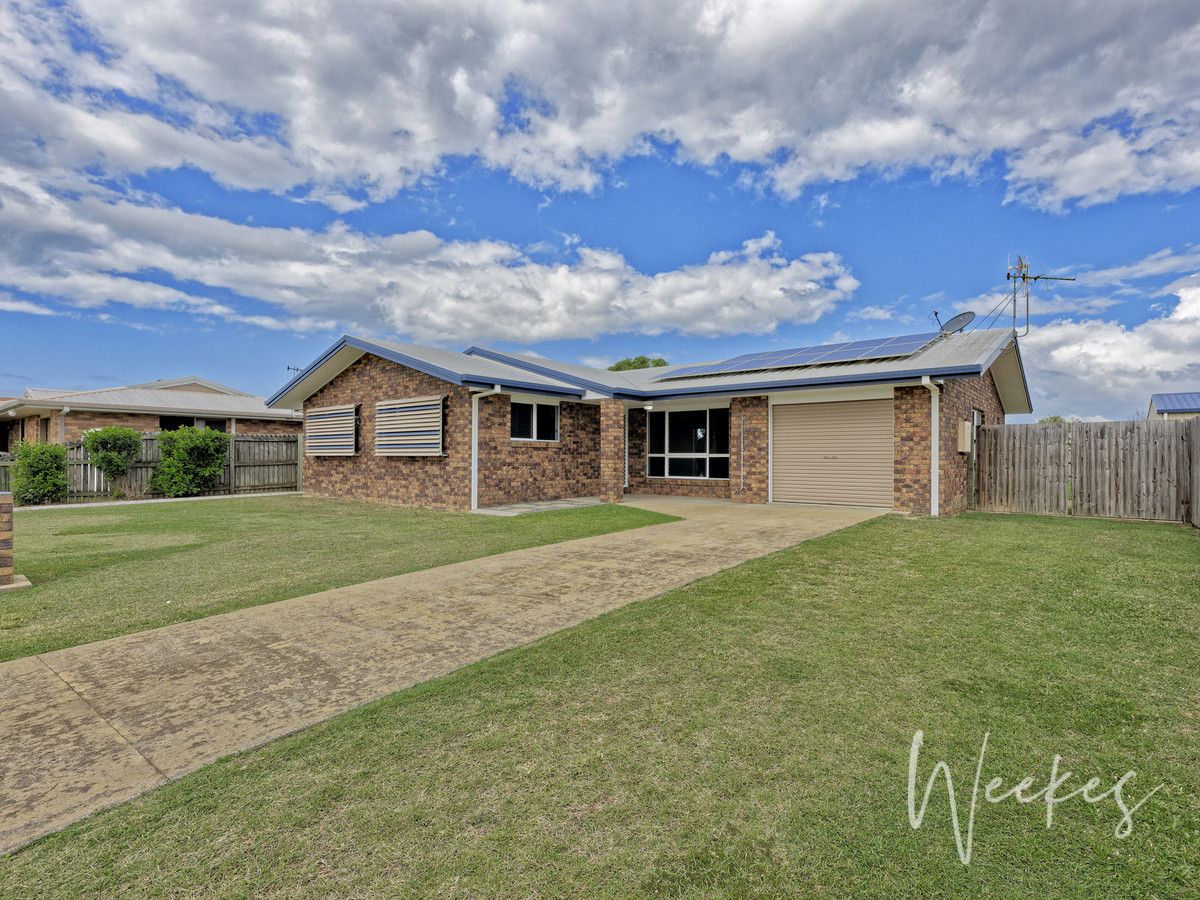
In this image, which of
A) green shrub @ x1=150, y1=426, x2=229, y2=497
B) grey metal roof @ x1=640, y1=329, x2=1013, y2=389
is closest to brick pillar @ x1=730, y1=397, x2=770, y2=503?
grey metal roof @ x1=640, y1=329, x2=1013, y2=389

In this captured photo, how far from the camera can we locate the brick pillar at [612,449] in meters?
13.9

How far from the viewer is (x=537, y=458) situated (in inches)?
548

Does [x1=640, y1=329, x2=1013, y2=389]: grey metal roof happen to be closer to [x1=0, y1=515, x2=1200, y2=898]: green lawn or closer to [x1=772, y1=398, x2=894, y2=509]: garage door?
[x1=772, y1=398, x2=894, y2=509]: garage door

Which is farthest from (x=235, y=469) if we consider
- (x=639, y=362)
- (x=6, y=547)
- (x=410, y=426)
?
(x=639, y=362)

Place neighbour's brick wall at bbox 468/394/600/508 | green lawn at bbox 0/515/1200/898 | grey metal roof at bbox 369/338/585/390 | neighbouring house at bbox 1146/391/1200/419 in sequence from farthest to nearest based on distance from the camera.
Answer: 1. neighbouring house at bbox 1146/391/1200/419
2. neighbour's brick wall at bbox 468/394/600/508
3. grey metal roof at bbox 369/338/585/390
4. green lawn at bbox 0/515/1200/898

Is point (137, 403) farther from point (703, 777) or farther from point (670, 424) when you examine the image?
point (703, 777)

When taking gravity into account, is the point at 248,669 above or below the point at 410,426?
below

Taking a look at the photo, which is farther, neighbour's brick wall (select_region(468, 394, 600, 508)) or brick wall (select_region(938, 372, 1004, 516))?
neighbour's brick wall (select_region(468, 394, 600, 508))

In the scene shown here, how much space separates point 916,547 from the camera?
7.56 metres

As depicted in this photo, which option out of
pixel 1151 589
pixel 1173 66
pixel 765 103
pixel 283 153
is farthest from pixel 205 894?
pixel 283 153

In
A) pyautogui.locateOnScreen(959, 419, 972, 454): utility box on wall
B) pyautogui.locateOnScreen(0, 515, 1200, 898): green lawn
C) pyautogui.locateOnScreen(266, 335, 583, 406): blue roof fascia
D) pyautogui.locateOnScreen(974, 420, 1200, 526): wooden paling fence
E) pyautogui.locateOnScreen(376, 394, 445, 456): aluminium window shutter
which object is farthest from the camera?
pyautogui.locateOnScreen(376, 394, 445, 456): aluminium window shutter

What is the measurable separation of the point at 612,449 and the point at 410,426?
485 centimetres

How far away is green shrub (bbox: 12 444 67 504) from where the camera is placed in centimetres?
1487

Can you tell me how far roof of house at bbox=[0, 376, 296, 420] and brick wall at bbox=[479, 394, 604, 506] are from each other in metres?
9.33
